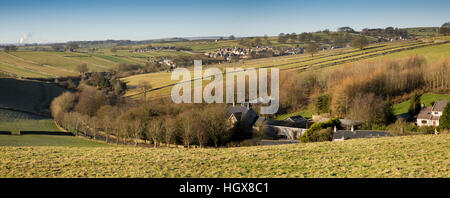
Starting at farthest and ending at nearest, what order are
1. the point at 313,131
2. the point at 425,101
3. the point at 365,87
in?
the point at 365,87
the point at 425,101
the point at 313,131

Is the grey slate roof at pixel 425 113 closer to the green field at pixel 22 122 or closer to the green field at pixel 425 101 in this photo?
the green field at pixel 425 101

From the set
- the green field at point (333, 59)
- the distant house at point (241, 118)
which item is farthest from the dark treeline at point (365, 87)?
the distant house at point (241, 118)

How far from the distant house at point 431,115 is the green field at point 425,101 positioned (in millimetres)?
4116

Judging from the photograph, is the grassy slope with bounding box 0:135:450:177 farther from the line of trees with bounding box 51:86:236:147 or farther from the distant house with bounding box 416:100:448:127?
the distant house with bounding box 416:100:448:127

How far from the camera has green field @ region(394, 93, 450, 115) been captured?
137 feet

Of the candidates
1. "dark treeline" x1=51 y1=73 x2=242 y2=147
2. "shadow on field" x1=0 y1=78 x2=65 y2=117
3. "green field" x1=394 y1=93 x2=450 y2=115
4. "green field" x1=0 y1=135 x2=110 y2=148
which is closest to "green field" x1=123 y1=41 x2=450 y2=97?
"green field" x1=394 y1=93 x2=450 y2=115

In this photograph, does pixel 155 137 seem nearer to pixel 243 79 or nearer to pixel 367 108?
pixel 367 108

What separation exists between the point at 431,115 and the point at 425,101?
8171 millimetres

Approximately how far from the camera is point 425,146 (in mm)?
12930

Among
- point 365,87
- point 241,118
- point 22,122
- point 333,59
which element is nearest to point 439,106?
point 365,87

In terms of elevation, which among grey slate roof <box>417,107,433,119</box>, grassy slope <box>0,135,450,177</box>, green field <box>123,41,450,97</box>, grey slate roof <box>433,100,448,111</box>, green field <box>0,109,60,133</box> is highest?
green field <box>123,41,450,97</box>

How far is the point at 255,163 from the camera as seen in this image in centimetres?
1102

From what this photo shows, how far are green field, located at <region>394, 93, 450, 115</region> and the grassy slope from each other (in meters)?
31.1

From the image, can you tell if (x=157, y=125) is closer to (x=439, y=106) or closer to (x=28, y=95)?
(x=439, y=106)
